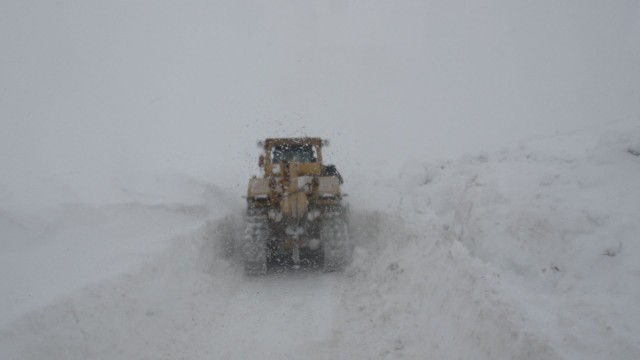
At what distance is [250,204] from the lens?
314 inches

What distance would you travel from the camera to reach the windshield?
9.87 m

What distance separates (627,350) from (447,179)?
5466 millimetres

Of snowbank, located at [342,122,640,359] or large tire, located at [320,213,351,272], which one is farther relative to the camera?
large tire, located at [320,213,351,272]

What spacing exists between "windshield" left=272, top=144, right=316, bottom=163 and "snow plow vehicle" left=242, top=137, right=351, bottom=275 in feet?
4.11

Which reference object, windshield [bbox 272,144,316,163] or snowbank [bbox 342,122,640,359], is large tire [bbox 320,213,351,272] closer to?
snowbank [bbox 342,122,640,359]

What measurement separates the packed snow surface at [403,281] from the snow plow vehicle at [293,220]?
0.41 metres

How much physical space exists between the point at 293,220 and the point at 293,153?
2447mm

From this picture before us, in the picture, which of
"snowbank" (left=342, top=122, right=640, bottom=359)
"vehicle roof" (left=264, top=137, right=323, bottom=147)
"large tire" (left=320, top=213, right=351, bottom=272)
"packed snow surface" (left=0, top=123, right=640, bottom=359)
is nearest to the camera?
"snowbank" (left=342, top=122, right=640, bottom=359)

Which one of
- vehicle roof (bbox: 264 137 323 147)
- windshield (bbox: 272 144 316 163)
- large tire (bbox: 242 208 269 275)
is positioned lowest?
large tire (bbox: 242 208 269 275)

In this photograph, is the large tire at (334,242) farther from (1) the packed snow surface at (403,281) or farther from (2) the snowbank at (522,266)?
(2) the snowbank at (522,266)

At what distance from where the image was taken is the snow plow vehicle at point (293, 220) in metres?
7.62

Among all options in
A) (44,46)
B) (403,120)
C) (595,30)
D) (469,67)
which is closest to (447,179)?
(403,120)

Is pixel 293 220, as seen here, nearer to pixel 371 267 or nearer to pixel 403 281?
pixel 371 267

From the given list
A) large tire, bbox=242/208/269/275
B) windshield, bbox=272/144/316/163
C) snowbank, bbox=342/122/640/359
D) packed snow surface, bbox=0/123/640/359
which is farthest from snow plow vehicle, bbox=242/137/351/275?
windshield, bbox=272/144/316/163
